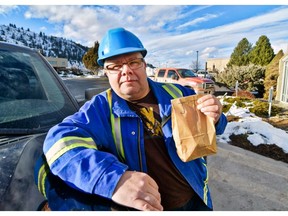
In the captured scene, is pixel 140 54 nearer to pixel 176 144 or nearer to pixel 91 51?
pixel 176 144

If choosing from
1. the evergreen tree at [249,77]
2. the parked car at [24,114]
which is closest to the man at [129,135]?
the parked car at [24,114]

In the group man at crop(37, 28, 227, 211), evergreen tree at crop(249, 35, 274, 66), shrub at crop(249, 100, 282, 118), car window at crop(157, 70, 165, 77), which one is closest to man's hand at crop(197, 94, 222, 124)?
man at crop(37, 28, 227, 211)

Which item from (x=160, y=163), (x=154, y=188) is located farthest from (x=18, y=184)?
(x=160, y=163)

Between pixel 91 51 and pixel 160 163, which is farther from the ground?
pixel 91 51

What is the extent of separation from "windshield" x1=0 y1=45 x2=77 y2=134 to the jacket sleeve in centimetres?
46

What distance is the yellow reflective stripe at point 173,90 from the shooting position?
158cm

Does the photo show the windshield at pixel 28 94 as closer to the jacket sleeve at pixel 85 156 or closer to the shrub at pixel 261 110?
the jacket sleeve at pixel 85 156

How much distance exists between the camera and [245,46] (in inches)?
1219

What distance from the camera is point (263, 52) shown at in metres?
21.6

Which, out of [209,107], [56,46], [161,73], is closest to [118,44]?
[209,107]

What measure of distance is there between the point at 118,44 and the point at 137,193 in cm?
85

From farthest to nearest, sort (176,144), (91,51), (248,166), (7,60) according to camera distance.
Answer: (91,51)
(248,166)
(7,60)
(176,144)

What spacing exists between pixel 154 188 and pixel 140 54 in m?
0.84

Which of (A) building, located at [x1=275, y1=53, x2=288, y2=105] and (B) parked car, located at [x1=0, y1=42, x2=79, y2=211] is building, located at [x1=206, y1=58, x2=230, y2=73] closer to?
(A) building, located at [x1=275, y1=53, x2=288, y2=105]
